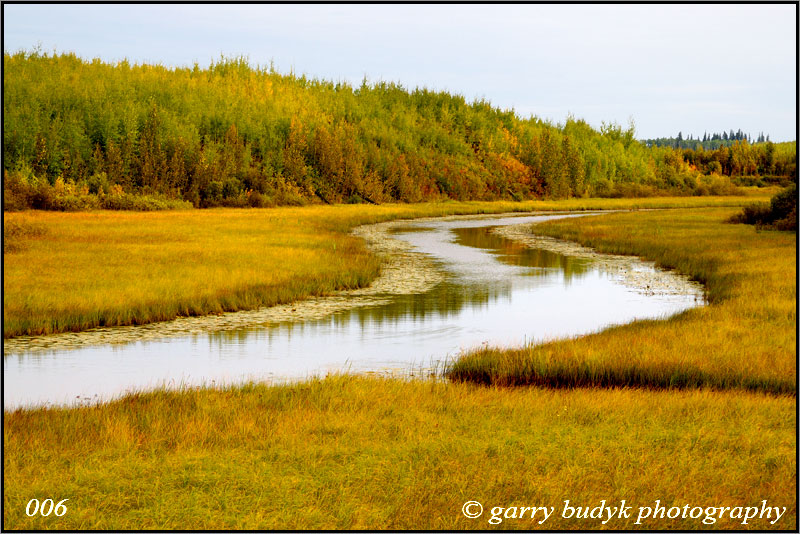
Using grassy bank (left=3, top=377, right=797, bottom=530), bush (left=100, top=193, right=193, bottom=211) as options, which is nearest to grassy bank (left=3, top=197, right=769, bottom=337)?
grassy bank (left=3, top=377, right=797, bottom=530)

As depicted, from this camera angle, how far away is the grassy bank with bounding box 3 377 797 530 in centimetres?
716

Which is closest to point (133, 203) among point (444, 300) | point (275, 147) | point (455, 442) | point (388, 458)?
point (275, 147)

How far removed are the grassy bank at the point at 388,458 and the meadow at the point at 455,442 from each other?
0.02 metres

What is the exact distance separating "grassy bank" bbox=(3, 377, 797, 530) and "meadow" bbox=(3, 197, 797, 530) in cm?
2

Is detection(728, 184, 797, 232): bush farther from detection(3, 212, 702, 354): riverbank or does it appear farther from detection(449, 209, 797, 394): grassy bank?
detection(449, 209, 797, 394): grassy bank

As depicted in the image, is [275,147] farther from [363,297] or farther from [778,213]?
[363,297]

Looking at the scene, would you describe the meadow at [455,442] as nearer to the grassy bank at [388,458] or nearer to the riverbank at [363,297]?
the grassy bank at [388,458]

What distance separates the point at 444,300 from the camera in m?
22.8

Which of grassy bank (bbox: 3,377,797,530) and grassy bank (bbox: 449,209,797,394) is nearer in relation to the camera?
grassy bank (bbox: 3,377,797,530)

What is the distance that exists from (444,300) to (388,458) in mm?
14397

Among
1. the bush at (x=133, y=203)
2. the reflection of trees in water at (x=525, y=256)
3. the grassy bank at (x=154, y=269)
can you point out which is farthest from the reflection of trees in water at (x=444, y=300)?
the bush at (x=133, y=203)

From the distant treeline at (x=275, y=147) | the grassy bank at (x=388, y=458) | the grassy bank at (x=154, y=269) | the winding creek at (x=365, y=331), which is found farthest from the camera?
the distant treeline at (x=275, y=147)

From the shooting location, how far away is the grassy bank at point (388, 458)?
23.5ft

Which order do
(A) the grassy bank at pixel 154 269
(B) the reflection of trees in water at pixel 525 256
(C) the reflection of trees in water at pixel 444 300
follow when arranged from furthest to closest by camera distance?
1. (B) the reflection of trees in water at pixel 525 256
2. (A) the grassy bank at pixel 154 269
3. (C) the reflection of trees in water at pixel 444 300
